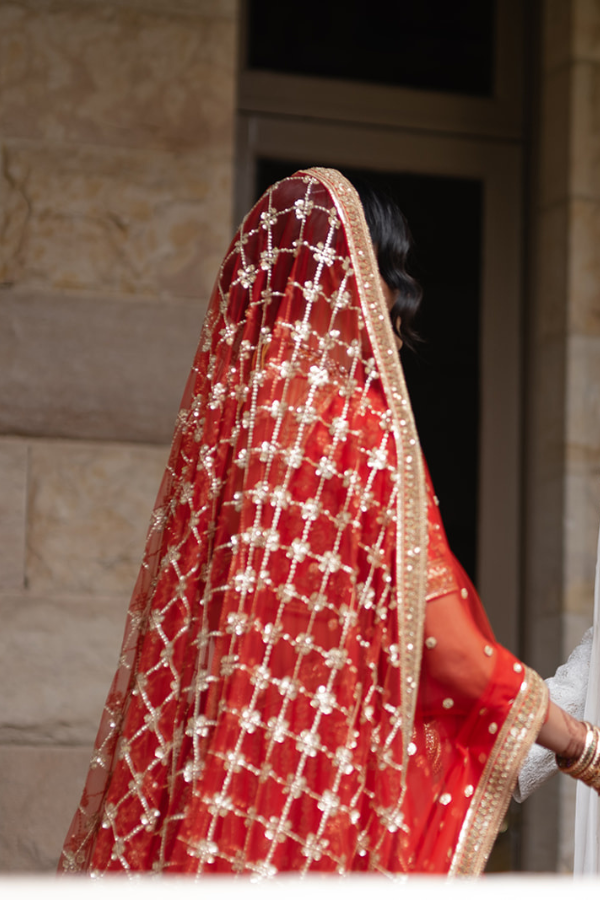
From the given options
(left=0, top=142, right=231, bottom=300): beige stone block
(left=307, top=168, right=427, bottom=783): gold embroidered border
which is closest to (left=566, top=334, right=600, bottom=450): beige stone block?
(left=0, top=142, right=231, bottom=300): beige stone block

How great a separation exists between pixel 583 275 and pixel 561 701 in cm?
138

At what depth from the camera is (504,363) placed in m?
2.99

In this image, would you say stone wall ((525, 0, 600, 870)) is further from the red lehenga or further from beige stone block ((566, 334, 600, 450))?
the red lehenga

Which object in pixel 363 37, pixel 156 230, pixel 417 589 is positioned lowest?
pixel 417 589

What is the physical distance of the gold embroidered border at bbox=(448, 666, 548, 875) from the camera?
141 cm

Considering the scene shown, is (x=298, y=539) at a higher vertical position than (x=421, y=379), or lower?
lower

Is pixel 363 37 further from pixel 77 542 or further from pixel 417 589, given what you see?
pixel 417 589

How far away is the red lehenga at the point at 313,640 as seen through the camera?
1.36m

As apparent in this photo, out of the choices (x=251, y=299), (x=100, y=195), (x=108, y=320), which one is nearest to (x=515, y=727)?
(x=251, y=299)

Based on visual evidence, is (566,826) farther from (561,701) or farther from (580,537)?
(561,701)

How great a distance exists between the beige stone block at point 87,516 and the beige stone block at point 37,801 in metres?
0.38

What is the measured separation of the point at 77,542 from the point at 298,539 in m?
1.17

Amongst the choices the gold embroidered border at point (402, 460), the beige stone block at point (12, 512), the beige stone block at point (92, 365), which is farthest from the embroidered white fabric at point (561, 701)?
the beige stone block at point (12, 512)

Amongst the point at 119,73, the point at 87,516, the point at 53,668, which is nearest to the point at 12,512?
the point at 87,516
